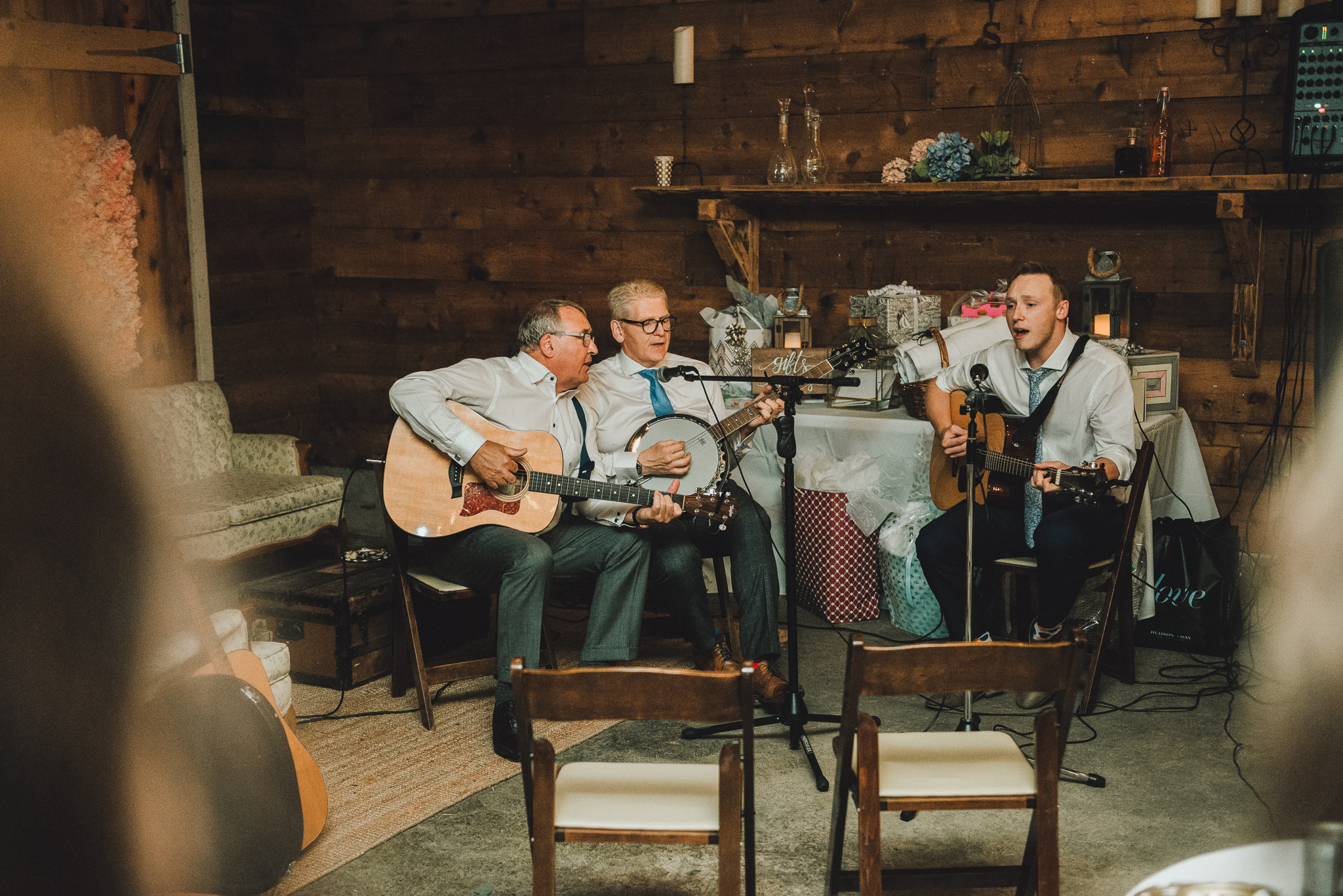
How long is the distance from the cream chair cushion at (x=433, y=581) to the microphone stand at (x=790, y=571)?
2.36 feet

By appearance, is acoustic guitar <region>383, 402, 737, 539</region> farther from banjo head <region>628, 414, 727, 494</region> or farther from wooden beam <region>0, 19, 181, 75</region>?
wooden beam <region>0, 19, 181, 75</region>

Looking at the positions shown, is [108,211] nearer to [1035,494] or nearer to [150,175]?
[150,175]

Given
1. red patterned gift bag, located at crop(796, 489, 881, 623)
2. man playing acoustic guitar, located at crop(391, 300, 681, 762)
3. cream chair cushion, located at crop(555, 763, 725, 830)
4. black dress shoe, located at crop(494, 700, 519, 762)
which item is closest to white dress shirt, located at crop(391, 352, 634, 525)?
man playing acoustic guitar, located at crop(391, 300, 681, 762)

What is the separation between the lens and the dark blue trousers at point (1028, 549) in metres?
3.13

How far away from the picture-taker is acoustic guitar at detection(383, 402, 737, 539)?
10.0 ft

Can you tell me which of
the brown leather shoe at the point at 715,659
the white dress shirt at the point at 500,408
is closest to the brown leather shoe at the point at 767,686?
the brown leather shoe at the point at 715,659

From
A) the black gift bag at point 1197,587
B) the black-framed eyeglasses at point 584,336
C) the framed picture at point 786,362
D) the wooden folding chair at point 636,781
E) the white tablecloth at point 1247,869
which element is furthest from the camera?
the framed picture at point 786,362

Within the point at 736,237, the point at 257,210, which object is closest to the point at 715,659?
the point at 736,237

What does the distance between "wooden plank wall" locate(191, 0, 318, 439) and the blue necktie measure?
2721mm

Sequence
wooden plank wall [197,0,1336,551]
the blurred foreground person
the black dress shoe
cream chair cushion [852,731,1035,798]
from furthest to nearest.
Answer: wooden plank wall [197,0,1336,551] < the black dress shoe < cream chair cushion [852,731,1035,798] < the blurred foreground person

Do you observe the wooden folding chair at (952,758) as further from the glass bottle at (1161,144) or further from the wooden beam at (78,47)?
the glass bottle at (1161,144)

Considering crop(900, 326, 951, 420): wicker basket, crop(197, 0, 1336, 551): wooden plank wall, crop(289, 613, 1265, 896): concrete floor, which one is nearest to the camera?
crop(289, 613, 1265, 896): concrete floor

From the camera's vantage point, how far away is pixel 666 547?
324 centimetres

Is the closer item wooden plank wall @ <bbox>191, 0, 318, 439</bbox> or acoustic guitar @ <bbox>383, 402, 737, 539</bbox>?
acoustic guitar @ <bbox>383, 402, 737, 539</bbox>
